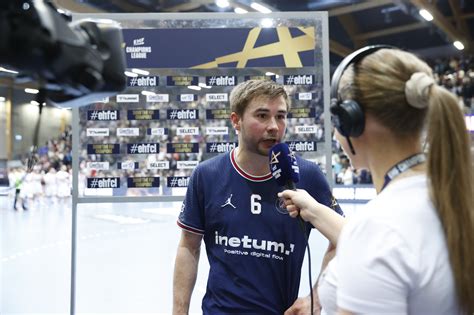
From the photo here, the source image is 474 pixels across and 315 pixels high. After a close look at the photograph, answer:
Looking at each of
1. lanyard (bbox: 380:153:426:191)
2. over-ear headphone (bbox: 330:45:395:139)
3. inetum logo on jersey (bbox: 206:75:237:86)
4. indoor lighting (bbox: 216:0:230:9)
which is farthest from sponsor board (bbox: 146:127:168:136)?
indoor lighting (bbox: 216:0:230:9)

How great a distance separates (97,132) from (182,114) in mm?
578

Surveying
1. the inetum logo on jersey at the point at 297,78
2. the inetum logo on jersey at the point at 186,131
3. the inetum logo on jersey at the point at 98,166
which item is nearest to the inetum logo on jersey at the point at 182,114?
the inetum logo on jersey at the point at 186,131

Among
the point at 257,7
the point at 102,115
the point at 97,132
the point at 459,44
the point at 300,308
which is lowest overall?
the point at 300,308

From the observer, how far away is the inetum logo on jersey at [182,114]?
124 inches

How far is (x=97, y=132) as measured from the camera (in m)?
3.07

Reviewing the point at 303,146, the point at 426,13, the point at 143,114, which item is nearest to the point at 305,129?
the point at 303,146

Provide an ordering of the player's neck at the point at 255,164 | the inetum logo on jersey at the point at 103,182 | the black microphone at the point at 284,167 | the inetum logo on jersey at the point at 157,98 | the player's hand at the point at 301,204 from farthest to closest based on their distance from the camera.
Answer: the inetum logo on jersey at the point at 157,98 → the inetum logo on jersey at the point at 103,182 → the player's neck at the point at 255,164 → the black microphone at the point at 284,167 → the player's hand at the point at 301,204

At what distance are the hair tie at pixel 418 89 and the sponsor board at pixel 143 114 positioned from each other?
94.8 inches

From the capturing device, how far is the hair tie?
89cm

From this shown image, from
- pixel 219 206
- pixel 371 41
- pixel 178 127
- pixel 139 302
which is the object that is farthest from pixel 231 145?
pixel 371 41

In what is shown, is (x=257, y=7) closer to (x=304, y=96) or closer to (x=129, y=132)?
(x=304, y=96)

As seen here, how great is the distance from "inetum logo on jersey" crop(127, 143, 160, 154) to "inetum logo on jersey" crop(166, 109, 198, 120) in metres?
0.22

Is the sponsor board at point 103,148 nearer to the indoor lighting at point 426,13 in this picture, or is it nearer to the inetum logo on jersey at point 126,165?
the inetum logo on jersey at point 126,165

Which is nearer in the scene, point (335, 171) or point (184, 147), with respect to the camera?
point (184, 147)
